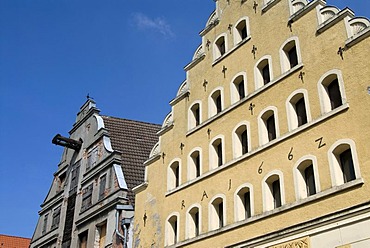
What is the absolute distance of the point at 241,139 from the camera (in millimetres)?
17484

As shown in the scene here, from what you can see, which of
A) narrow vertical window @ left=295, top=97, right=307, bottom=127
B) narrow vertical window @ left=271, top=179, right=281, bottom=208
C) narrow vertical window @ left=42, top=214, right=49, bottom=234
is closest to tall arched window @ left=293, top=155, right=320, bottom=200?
narrow vertical window @ left=271, top=179, right=281, bottom=208

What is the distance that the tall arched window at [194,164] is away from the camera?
19031 millimetres

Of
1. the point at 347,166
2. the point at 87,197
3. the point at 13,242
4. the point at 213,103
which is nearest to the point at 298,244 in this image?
the point at 347,166

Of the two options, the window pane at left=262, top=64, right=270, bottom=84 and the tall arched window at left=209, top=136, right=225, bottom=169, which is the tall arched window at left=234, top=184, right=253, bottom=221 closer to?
the tall arched window at left=209, top=136, right=225, bottom=169

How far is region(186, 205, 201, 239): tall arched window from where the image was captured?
18062 mm

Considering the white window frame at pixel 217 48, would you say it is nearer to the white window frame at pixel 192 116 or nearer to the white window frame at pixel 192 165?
the white window frame at pixel 192 116

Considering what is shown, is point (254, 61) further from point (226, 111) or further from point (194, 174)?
point (194, 174)

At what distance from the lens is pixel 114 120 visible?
30.4 metres

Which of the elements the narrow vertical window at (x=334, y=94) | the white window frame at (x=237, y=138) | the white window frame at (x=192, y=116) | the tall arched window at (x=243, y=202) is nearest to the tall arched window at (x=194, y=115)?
the white window frame at (x=192, y=116)

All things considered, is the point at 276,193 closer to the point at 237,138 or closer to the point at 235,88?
the point at 237,138

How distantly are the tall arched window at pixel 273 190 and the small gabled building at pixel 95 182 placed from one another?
872 cm

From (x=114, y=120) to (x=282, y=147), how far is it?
17.0 m

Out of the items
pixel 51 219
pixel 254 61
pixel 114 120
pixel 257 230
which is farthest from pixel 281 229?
pixel 51 219

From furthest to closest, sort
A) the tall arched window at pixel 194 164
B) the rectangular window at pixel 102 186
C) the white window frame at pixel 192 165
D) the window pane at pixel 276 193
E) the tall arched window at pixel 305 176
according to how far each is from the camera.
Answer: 1. the rectangular window at pixel 102 186
2. the tall arched window at pixel 194 164
3. the white window frame at pixel 192 165
4. the window pane at pixel 276 193
5. the tall arched window at pixel 305 176
